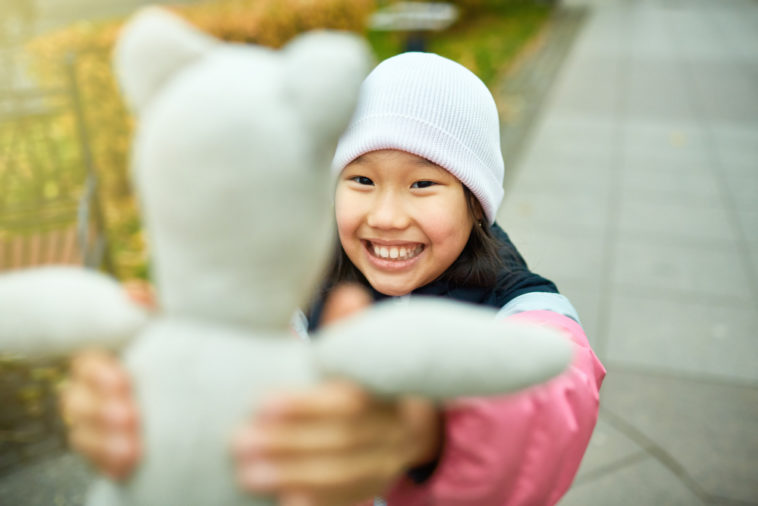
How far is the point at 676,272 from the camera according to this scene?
4109mm

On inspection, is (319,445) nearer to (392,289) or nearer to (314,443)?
(314,443)

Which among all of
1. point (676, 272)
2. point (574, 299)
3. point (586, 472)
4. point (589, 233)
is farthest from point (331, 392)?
point (589, 233)

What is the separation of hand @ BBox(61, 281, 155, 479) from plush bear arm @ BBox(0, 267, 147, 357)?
0.03m

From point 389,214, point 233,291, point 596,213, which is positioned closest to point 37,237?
point 389,214

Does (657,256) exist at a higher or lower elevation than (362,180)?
lower

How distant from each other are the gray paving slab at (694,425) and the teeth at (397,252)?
1663 mm

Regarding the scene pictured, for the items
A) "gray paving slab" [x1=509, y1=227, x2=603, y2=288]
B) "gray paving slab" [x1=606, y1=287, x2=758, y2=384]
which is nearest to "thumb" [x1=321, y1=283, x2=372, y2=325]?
"gray paving slab" [x1=606, y1=287, x2=758, y2=384]

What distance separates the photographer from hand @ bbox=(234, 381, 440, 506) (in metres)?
0.65

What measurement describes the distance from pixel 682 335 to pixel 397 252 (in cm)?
254

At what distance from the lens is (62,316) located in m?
0.71

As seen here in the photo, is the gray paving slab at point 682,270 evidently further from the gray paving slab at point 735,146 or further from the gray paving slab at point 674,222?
the gray paving slab at point 735,146

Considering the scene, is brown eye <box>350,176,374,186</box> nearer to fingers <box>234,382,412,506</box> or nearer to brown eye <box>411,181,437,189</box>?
brown eye <box>411,181,437,189</box>

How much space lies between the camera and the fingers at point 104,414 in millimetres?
667

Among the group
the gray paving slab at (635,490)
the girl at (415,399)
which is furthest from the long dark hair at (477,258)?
the gray paving slab at (635,490)
